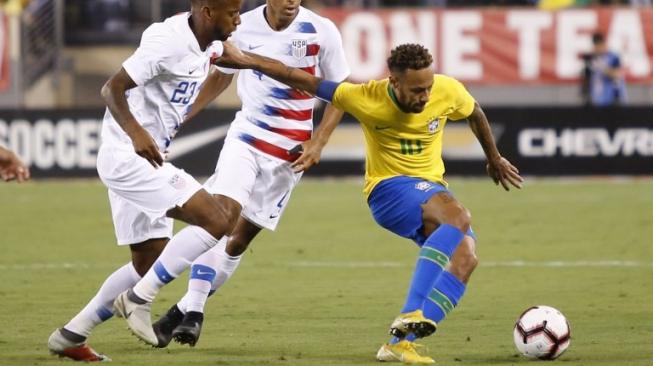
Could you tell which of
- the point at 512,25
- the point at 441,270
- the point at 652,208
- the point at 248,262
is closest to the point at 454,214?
the point at 441,270

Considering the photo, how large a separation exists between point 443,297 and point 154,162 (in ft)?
5.68

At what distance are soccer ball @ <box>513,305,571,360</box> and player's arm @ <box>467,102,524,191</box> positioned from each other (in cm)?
98

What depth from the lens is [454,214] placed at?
292 inches

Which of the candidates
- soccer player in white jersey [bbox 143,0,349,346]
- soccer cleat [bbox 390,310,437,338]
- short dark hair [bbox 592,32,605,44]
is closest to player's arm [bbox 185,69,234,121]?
soccer player in white jersey [bbox 143,0,349,346]

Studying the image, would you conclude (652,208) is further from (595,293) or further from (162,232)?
(162,232)

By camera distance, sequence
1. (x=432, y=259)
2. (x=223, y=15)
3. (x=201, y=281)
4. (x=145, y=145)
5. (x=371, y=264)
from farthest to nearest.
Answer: (x=371, y=264)
(x=201, y=281)
(x=223, y=15)
(x=432, y=259)
(x=145, y=145)

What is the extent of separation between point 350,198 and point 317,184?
2060mm

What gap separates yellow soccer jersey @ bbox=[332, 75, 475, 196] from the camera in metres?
7.59

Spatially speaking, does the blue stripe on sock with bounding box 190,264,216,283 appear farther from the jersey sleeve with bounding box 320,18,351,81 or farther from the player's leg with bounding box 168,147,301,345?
the jersey sleeve with bounding box 320,18,351,81

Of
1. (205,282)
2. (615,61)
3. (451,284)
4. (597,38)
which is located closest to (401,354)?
(451,284)

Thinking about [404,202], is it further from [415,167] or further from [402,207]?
[415,167]

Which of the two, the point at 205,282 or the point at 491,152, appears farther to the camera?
the point at 205,282

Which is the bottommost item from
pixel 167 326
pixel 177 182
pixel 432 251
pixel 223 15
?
pixel 167 326

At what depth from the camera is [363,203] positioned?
57.0 ft
